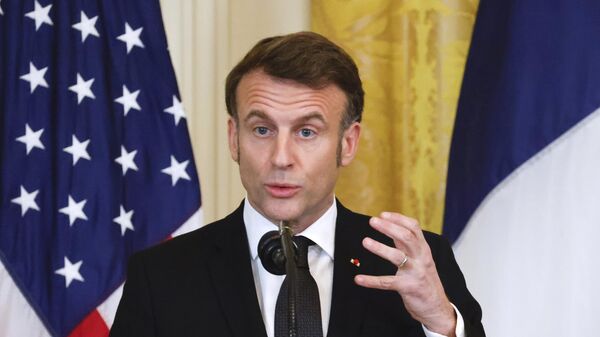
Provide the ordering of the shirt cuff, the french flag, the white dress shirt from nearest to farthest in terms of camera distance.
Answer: the shirt cuff
the white dress shirt
the french flag

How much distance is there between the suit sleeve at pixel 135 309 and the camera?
2221 mm

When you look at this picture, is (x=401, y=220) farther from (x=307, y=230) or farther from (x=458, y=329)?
(x=307, y=230)

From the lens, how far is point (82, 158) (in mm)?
3336

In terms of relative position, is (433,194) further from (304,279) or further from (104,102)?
(304,279)

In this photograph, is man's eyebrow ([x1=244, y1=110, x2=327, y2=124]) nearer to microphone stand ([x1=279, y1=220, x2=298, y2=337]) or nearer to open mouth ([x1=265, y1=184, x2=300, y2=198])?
open mouth ([x1=265, y1=184, x2=300, y2=198])

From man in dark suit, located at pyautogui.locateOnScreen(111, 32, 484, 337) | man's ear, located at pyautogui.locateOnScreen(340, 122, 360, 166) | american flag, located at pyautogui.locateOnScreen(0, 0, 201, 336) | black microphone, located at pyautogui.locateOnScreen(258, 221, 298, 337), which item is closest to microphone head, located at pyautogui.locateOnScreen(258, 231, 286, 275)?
black microphone, located at pyautogui.locateOnScreen(258, 221, 298, 337)

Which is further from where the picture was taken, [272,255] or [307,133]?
[307,133]

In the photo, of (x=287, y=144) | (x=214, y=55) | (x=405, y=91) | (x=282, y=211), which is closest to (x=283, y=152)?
(x=287, y=144)

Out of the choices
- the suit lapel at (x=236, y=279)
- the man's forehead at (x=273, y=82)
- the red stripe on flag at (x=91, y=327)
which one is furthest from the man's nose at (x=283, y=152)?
the red stripe on flag at (x=91, y=327)

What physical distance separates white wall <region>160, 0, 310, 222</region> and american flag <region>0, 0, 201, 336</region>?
1.44ft

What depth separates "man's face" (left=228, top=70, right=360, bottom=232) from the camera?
2.24m

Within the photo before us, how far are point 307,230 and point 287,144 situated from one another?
0.27 m

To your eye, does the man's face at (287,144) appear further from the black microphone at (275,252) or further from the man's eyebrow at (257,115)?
the black microphone at (275,252)

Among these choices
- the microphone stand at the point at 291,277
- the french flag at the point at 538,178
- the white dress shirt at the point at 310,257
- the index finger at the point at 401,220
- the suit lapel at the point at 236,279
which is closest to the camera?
the microphone stand at the point at 291,277
